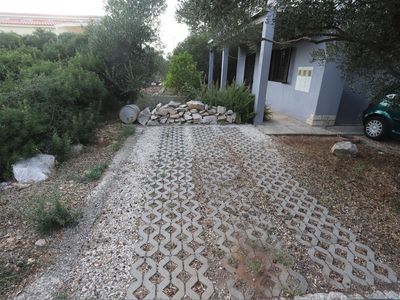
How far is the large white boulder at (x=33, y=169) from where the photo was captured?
3.33 metres

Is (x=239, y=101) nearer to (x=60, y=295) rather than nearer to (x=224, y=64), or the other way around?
(x=224, y=64)

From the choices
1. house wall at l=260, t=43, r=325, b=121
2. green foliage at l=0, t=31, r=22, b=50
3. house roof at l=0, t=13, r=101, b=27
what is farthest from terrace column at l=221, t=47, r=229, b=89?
house roof at l=0, t=13, r=101, b=27

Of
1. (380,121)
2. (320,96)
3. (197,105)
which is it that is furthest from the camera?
(197,105)

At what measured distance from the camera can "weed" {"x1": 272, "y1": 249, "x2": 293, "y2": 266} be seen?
208 centimetres

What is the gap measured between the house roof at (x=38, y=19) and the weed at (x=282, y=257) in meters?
18.8


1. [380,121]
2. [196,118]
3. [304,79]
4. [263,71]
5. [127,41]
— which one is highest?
[127,41]

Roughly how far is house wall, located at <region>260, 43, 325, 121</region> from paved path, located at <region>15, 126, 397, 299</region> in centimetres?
376

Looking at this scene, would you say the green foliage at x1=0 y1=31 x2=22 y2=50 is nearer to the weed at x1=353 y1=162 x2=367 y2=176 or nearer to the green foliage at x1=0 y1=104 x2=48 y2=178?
the green foliage at x1=0 y1=104 x2=48 y2=178

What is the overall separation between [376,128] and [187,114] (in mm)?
4755

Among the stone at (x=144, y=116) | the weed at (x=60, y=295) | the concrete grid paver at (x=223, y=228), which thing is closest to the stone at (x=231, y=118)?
the stone at (x=144, y=116)

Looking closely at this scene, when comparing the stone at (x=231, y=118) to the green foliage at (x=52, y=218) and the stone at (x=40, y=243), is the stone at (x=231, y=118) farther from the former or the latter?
the stone at (x=40, y=243)

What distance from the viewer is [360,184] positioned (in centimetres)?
358

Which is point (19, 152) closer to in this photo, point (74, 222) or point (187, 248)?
point (74, 222)

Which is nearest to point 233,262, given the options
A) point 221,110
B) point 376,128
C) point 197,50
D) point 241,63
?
point 221,110
